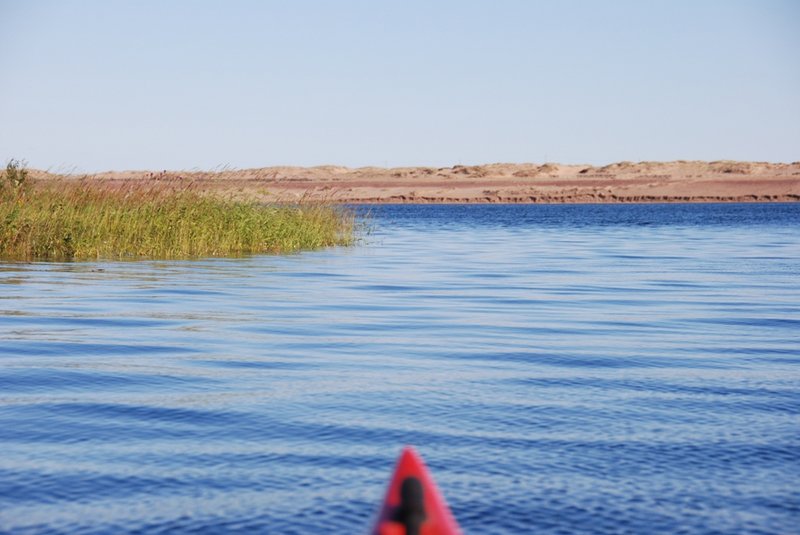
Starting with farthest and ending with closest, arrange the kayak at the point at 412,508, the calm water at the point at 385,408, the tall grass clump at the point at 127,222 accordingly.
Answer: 1. the tall grass clump at the point at 127,222
2. the calm water at the point at 385,408
3. the kayak at the point at 412,508

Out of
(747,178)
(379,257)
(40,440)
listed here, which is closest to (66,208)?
(379,257)

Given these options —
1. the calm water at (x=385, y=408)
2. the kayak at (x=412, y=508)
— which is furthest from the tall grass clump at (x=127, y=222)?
the kayak at (x=412, y=508)

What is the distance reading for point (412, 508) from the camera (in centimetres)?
300

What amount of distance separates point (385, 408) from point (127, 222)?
56.4ft

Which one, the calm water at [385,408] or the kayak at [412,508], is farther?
the calm water at [385,408]

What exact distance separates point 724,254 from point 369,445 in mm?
24889

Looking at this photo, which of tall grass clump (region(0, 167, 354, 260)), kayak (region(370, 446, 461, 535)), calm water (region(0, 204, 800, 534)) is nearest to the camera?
kayak (region(370, 446, 461, 535))

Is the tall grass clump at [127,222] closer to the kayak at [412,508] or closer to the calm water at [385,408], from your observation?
the calm water at [385,408]

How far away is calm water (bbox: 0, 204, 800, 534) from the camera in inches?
215

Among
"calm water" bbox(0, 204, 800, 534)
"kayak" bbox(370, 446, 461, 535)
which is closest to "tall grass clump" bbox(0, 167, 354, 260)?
"calm water" bbox(0, 204, 800, 534)

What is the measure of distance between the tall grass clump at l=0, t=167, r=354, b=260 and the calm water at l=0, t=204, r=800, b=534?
231 inches

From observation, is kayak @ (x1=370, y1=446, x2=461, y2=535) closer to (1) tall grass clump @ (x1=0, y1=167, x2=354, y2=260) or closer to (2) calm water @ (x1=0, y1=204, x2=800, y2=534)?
(2) calm water @ (x1=0, y1=204, x2=800, y2=534)

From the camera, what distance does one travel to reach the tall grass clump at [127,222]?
22500mm

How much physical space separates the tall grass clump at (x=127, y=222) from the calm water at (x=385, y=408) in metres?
5.88
